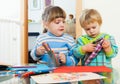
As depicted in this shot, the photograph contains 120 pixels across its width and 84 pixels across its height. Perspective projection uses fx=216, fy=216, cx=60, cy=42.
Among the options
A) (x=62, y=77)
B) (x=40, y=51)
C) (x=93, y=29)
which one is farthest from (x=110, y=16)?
(x=62, y=77)

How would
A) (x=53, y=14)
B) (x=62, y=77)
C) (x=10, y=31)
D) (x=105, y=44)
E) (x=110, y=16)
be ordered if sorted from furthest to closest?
(x=10, y=31) → (x=110, y=16) → (x=53, y=14) → (x=105, y=44) → (x=62, y=77)

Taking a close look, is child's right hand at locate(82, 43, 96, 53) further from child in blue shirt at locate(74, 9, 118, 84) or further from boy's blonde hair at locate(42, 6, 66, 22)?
boy's blonde hair at locate(42, 6, 66, 22)

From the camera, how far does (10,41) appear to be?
2537 mm

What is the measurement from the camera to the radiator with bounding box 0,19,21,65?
242 cm

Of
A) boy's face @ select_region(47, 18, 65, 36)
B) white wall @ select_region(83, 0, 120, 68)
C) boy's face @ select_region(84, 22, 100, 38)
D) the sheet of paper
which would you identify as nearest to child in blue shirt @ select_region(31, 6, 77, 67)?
boy's face @ select_region(47, 18, 65, 36)

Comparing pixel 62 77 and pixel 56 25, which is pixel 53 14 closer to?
pixel 56 25

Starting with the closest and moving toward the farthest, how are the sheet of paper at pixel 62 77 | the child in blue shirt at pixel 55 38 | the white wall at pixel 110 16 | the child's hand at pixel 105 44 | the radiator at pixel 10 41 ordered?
the sheet of paper at pixel 62 77, the child's hand at pixel 105 44, the child in blue shirt at pixel 55 38, the white wall at pixel 110 16, the radiator at pixel 10 41

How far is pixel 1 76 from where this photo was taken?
0.55m

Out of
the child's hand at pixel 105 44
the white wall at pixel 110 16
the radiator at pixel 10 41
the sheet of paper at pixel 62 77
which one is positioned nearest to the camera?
the sheet of paper at pixel 62 77

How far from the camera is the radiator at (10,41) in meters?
2.42

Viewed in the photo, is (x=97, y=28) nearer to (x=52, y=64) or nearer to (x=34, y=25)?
(x=52, y=64)

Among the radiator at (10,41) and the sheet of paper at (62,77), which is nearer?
the sheet of paper at (62,77)

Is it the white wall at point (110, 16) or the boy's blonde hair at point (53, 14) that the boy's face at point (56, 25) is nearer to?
the boy's blonde hair at point (53, 14)

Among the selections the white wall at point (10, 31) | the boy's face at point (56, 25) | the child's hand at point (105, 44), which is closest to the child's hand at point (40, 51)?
the boy's face at point (56, 25)
